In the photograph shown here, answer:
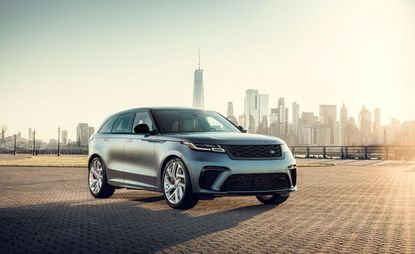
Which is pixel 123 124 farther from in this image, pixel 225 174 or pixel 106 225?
pixel 106 225

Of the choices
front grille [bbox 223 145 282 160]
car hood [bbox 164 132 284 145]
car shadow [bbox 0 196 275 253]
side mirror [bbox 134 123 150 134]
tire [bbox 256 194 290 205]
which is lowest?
car shadow [bbox 0 196 275 253]

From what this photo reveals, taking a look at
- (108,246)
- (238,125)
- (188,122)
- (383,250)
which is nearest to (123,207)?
(188,122)

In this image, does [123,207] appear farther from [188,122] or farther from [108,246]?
[108,246]

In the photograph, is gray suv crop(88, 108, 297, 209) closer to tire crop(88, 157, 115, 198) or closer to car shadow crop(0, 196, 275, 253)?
tire crop(88, 157, 115, 198)

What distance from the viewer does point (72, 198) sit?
11984 millimetres

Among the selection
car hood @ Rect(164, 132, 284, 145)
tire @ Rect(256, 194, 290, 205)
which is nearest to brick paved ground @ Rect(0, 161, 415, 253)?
tire @ Rect(256, 194, 290, 205)

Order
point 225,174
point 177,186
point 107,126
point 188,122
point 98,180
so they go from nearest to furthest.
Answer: point 225,174
point 177,186
point 188,122
point 98,180
point 107,126

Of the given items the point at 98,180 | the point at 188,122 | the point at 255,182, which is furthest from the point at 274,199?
the point at 98,180

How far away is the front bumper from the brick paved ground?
406 millimetres

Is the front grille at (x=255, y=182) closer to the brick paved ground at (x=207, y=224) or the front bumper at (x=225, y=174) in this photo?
the front bumper at (x=225, y=174)

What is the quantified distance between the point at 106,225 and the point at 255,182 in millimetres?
2704

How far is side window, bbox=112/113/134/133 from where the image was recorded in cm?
1178

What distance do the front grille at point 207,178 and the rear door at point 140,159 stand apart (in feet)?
4.23

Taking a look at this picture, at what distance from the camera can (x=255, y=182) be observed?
9562 millimetres
